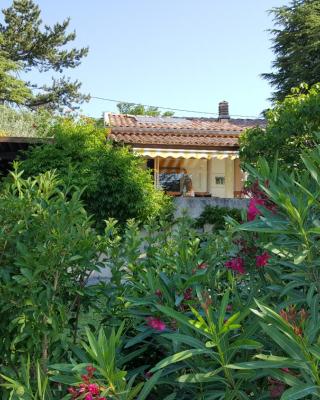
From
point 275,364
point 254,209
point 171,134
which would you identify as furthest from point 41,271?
point 171,134

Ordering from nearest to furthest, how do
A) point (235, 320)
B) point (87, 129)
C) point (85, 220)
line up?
point (235, 320) → point (85, 220) → point (87, 129)

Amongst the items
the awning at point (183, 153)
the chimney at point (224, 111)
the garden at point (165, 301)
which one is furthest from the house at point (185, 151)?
the garden at point (165, 301)

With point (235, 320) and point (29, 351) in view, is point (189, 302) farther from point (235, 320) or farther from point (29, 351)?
point (29, 351)

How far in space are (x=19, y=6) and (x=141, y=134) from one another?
89.1ft

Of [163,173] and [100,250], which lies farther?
[163,173]

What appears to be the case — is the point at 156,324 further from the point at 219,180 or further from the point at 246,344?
the point at 219,180

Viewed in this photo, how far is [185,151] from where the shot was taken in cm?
2008

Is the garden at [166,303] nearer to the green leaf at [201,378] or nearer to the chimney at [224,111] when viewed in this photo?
the green leaf at [201,378]

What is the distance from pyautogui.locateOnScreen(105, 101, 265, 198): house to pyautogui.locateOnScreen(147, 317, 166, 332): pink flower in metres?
16.4

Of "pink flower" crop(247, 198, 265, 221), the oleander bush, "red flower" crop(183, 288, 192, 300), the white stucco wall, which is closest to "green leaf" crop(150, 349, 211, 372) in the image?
the oleander bush

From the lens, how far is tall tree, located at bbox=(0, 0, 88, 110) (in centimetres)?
4138

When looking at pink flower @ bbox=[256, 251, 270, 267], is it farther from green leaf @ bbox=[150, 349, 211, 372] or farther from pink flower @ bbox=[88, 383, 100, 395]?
pink flower @ bbox=[88, 383, 100, 395]

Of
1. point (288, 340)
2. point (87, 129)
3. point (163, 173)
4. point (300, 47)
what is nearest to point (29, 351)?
point (288, 340)

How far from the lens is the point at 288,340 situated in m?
1.58
